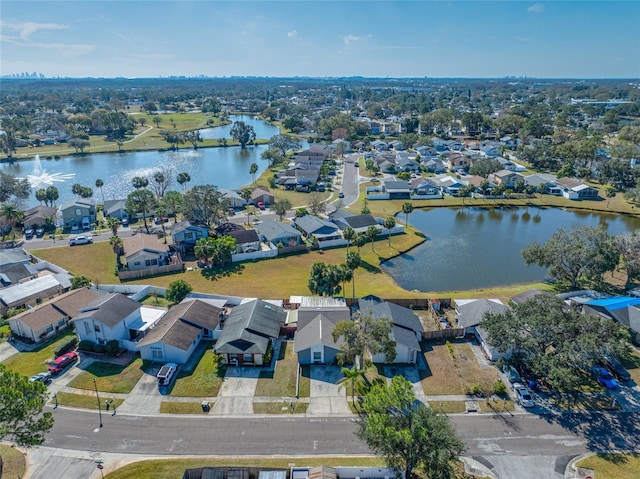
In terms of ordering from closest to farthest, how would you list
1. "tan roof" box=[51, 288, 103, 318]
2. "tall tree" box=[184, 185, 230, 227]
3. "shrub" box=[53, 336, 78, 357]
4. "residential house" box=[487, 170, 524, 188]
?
"shrub" box=[53, 336, 78, 357], "tan roof" box=[51, 288, 103, 318], "tall tree" box=[184, 185, 230, 227], "residential house" box=[487, 170, 524, 188]

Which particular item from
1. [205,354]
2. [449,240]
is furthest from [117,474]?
[449,240]

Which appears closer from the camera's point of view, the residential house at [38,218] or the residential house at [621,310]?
the residential house at [621,310]

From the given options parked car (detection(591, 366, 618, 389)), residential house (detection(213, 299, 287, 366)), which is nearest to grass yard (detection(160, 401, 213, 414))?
residential house (detection(213, 299, 287, 366))

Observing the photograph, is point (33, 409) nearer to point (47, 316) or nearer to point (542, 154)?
point (47, 316)

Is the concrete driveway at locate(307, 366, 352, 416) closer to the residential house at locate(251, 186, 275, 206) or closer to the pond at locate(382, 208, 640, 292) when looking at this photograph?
the pond at locate(382, 208, 640, 292)

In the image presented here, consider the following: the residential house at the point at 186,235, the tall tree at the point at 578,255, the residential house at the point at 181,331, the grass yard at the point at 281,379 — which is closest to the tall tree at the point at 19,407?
the residential house at the point at 181,331

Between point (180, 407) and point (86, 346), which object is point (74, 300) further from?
point (180, 407)

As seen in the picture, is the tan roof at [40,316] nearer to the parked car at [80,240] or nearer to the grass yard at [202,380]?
the grass yard at [202,380]
